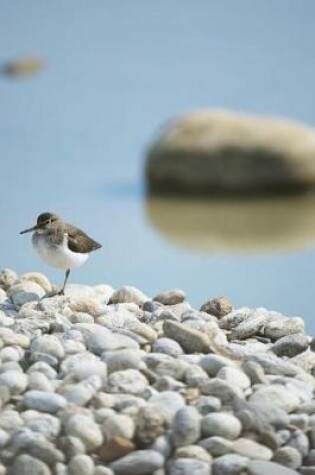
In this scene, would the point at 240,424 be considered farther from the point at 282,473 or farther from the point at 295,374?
the point at 295,374

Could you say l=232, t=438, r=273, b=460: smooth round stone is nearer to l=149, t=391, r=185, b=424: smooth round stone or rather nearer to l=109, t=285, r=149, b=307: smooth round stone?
l=149, t=391, r=185, b=424: smooth round stone

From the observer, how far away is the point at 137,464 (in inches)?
114

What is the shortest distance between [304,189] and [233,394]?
6245mm

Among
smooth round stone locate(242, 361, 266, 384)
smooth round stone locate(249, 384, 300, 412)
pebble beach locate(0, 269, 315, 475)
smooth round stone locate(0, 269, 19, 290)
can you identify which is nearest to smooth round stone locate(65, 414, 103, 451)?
pebble beach locate(0, 269, 315, 475)

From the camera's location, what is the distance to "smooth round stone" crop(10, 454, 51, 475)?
2863 millimetres

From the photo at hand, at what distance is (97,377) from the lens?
10.5ft

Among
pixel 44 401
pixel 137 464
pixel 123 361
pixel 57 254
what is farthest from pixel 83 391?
pixel 57 254

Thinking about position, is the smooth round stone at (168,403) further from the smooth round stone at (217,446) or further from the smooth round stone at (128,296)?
the smooth round stone at (128,296)

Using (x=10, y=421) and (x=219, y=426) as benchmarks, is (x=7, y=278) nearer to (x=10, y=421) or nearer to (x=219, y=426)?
(x=10, y=421)

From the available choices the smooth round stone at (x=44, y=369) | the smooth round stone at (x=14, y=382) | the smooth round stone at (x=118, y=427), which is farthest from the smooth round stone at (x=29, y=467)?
the smooth round stone at (x=44, y=369)

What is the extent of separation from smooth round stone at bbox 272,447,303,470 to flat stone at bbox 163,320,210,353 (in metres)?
0.59

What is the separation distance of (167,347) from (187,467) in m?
0.67

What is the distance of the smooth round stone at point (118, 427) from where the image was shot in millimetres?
2973

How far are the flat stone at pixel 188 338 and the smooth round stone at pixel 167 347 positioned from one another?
0.03 m
